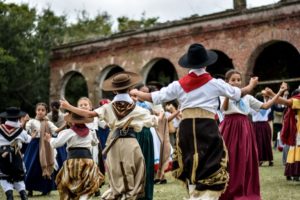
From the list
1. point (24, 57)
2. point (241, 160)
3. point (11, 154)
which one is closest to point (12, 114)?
point (11, 154)

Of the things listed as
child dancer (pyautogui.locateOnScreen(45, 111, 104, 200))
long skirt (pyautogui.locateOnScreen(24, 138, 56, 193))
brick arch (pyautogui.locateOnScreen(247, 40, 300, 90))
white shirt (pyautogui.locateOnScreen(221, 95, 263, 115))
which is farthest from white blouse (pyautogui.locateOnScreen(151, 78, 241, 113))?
brick arch (pyautogui.locateOnScreen(247, 40, 300, 90))

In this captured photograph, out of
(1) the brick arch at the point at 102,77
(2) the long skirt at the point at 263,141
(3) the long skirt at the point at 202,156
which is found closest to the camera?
(3) the long skirt at the point at 202,156

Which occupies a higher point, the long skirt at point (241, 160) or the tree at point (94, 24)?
the tree at point (94, 24)

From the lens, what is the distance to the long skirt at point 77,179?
26.8 feet

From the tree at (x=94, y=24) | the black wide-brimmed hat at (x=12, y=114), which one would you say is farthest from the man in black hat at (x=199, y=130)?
the tree at (x=94, y=24)

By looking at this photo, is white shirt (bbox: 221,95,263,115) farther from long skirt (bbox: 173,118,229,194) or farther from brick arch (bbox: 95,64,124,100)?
brick arch (bbox: 95,64,124,100)

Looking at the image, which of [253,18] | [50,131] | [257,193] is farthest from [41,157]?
[253,18]

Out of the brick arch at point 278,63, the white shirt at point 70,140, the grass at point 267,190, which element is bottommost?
the grass at point 267,190

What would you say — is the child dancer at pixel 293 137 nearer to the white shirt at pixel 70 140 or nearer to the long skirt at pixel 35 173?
the white shirt at pixel 70 140

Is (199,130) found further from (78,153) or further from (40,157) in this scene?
(40,157)

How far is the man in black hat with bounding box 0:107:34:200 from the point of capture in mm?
9523

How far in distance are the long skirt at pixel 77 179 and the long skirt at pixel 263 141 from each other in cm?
815

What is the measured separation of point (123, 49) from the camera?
28219mm

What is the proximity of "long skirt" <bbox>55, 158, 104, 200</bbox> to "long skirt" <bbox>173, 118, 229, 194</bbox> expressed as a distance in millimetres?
1527
